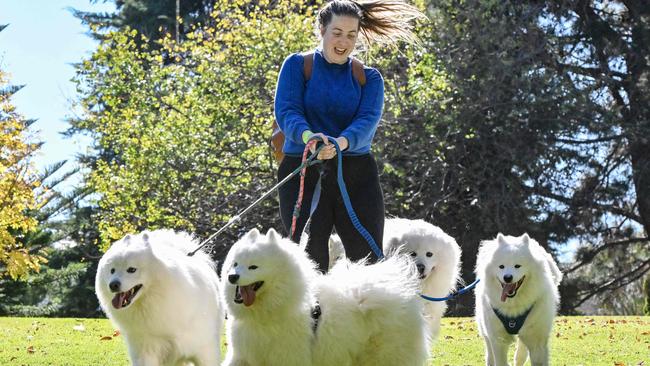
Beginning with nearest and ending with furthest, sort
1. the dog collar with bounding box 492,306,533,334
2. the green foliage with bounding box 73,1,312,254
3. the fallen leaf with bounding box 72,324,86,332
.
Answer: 1. the dog collar with bounding box 492,306,533,334
2. the fallen leaf with bounding box 72,324,86,332
3. the green foliage with bounding box 73,1,312,254

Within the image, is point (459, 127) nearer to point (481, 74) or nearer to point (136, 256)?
point (481, 74)

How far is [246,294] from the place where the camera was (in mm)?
4602

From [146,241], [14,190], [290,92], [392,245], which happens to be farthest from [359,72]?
[14,190]

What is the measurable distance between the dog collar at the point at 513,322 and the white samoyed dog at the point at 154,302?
2256 mm

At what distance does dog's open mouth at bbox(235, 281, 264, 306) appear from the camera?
15.1 ft

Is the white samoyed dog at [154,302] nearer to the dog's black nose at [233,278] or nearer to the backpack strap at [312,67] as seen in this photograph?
the dog's black nose at [233,278]

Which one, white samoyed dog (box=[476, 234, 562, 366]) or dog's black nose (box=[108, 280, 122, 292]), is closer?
dog's black nose (box=[108, 280, 122, 292])

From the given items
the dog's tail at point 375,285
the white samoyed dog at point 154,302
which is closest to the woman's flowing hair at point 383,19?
the dog's tail at point 375,285

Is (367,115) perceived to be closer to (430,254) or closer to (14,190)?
(430,254)

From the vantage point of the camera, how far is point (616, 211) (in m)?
22.8

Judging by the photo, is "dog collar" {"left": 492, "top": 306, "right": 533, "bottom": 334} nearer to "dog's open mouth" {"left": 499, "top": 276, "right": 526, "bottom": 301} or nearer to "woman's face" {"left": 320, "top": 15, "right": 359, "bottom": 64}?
"dog's open mouth" {"left": 499, "top": 276, "right": 526, "bottom": 301}

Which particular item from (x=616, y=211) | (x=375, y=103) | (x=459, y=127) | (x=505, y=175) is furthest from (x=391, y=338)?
(x=616, y=211)

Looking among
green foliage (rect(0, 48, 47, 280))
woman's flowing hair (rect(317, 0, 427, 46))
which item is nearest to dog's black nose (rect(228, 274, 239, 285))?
woman's flowing hair (rect(317, 0, 427, 46))

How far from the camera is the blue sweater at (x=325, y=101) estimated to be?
550 cm
